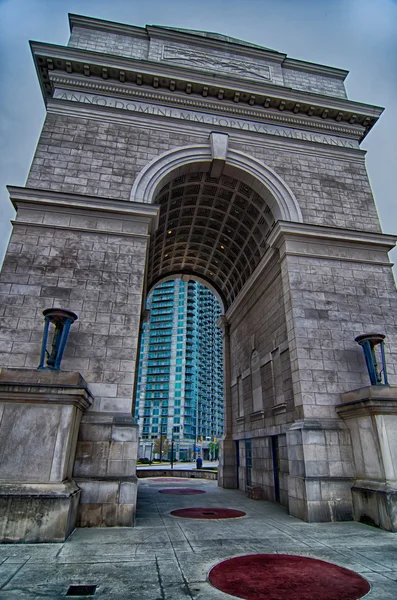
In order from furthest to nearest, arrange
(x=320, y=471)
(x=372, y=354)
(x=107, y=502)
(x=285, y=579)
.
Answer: (x=372, y=354) → (x=320, y=471) → (x=107, y=502) → (x=285, y=579)

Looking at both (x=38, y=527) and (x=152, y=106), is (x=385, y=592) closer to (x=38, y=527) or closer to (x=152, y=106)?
(x=38, y=527)

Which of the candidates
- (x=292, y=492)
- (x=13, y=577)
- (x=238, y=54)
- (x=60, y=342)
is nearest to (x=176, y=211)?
(x=238, y=54)

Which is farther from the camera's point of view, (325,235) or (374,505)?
(325,235)

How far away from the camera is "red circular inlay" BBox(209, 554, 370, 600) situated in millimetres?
5238

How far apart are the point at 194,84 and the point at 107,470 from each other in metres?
17.8

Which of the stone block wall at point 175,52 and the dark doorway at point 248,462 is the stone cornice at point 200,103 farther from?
the dark doorway at point 248,462

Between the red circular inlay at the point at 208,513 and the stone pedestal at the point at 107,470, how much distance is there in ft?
8.67

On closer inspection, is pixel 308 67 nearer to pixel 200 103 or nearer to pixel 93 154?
pixel 200 103

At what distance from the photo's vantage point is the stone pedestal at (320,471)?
10859mm

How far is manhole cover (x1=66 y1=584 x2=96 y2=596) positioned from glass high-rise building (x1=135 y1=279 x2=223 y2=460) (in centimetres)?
9487

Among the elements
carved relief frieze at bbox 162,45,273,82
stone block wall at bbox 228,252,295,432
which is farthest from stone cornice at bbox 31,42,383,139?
stone block wall at bbox 228,252,295,432

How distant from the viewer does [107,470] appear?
10242 mm

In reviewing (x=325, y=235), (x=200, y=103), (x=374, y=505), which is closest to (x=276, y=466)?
(x=374, y=505)

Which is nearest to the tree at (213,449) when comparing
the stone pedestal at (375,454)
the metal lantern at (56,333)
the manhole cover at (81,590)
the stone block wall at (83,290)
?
the stone pedestal at (375,454)
